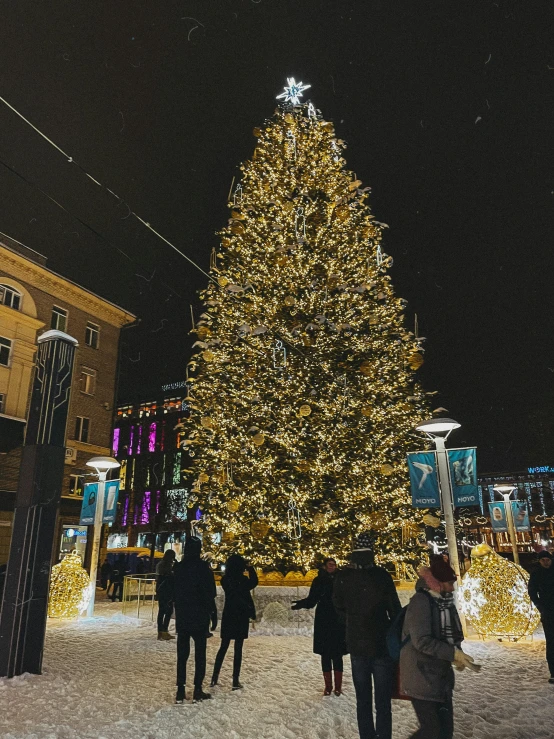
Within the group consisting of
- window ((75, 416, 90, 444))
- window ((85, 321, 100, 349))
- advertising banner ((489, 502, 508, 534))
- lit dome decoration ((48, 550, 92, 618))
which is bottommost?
lit dome decoration ((48, 550, 92, 618))

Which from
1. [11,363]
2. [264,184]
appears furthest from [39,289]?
[264,184]

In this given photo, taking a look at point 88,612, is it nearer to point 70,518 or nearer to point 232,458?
point 232,458

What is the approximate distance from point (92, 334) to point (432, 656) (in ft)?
113

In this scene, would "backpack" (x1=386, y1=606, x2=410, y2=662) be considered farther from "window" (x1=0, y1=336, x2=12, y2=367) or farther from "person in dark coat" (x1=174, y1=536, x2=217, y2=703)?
"window" (x1=0, y1=336, x2=12, y2=367)

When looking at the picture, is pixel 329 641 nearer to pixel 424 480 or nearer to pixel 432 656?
pixel 432 656

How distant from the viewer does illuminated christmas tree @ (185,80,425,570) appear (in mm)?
12742

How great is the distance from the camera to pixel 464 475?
36.8 ft

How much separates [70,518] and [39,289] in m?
13.4

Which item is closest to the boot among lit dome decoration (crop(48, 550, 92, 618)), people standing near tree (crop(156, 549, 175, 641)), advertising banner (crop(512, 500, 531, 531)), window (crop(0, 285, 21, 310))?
people standing near tree (crop(156, 549, 175, 641))

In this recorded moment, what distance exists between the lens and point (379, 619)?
483cm

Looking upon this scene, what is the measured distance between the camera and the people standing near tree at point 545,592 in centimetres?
739

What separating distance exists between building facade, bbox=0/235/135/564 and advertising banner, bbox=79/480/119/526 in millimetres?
13238

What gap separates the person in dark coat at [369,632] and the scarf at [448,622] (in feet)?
3.68

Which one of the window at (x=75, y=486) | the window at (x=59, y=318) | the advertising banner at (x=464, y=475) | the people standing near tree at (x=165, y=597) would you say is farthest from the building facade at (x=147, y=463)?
the advertising banner at (x=464, y=475)
